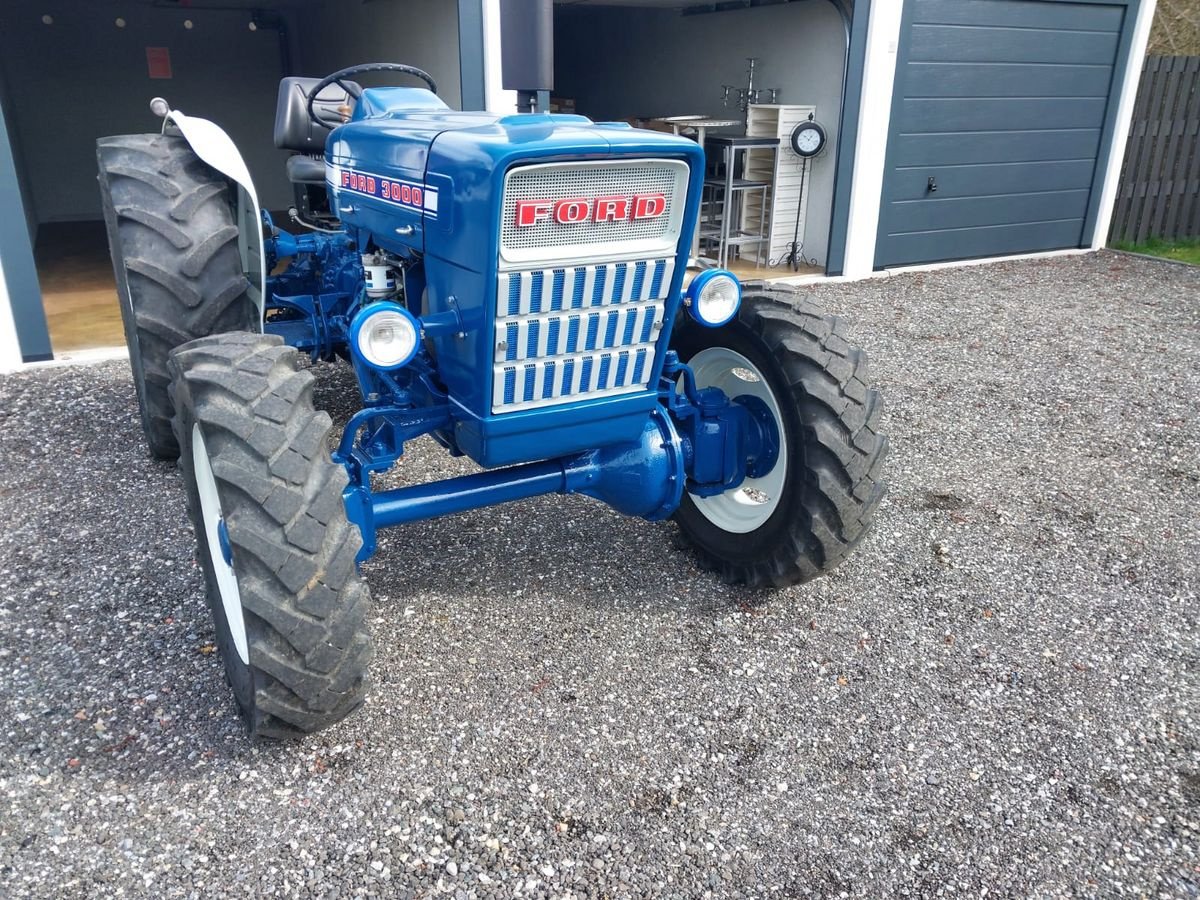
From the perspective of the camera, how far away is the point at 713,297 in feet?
8.33

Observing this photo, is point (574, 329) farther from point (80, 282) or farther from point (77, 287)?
point (80, 282)

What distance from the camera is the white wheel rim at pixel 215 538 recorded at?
226 cm

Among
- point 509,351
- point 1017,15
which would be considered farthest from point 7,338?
point 1017,15

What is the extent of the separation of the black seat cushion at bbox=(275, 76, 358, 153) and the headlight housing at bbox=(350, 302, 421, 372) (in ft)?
7.43

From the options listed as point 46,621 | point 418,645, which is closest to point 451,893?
point 418,645

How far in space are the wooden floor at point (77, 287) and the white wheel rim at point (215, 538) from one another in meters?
3.52

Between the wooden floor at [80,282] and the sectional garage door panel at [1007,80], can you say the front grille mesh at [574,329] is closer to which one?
the wooden floor at [80,282]

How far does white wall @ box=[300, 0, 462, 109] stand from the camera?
6.46 meters

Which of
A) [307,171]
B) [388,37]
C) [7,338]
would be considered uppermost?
[388,37]

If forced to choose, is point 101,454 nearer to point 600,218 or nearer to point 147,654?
point 147,654

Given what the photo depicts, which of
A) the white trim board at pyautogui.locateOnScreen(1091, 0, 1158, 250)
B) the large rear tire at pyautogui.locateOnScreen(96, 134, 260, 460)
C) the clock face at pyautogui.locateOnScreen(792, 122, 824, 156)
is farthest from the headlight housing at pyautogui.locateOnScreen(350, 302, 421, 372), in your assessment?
the white trim board at pyautogui.locateOnScreen(1091, 0, 1158, 250)

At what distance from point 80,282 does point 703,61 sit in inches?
233

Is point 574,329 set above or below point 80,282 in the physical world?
above

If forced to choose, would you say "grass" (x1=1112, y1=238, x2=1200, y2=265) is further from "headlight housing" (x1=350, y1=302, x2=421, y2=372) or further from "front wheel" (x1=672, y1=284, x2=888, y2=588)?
"headlight housing" (x1=350, y1=302, x2=421, y2=372)
